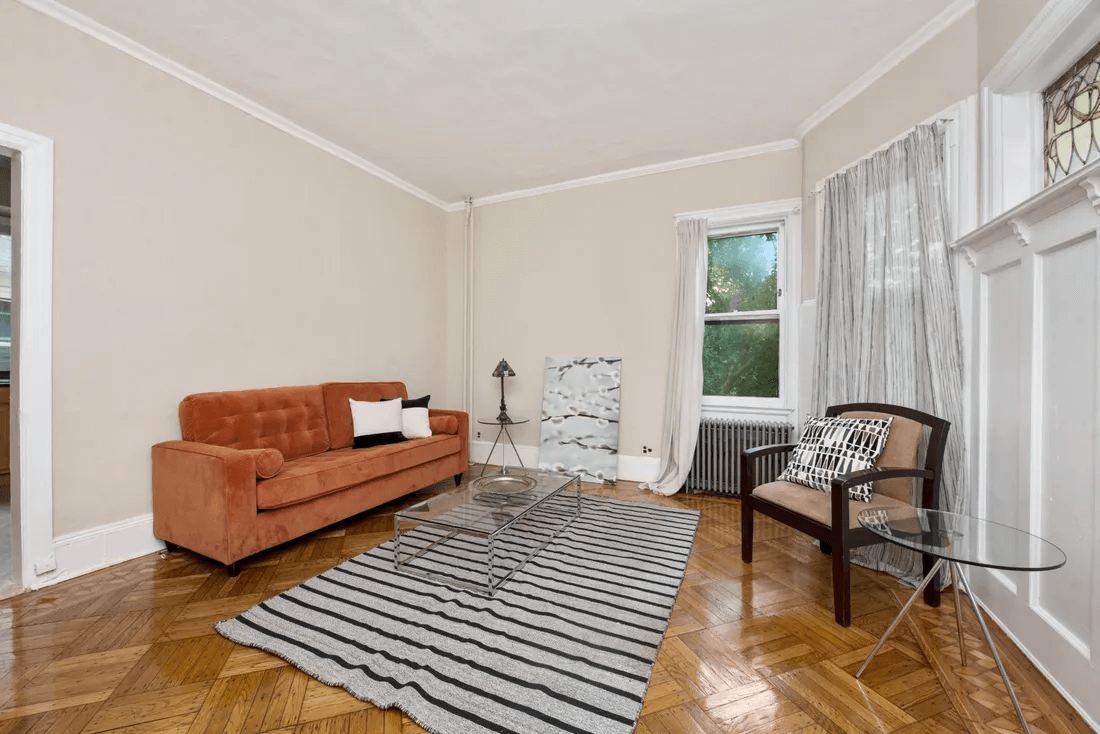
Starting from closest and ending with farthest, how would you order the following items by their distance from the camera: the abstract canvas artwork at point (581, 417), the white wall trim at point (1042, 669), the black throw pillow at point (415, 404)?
the white wall trim at point (1042, 669), the black throw pillow at point (415, 404), the abstract canvas artwork at point (581, 417)

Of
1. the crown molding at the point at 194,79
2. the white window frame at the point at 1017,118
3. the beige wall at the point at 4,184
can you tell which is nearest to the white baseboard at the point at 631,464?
the white window frame at the point at 1017,118

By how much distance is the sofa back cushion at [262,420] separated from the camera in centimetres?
283

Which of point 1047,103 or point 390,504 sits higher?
point 1047,103

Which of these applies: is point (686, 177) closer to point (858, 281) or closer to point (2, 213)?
point (858, 281)

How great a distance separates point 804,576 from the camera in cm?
247

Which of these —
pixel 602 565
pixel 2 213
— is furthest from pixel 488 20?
pixel 2 213

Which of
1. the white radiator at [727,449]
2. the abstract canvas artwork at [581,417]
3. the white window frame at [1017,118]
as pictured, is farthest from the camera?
the abstract canvas artwork at [581,417]

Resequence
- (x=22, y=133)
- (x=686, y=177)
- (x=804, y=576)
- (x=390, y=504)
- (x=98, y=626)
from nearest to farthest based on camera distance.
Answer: (x=98, y=626) < (x=22, y=133) < (x=804, y=576) < (x=390, y=504) < (x=686, y=177)

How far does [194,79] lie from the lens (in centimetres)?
297

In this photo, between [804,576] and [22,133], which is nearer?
[22,133]

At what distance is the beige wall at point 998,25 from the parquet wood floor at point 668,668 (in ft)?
8.17

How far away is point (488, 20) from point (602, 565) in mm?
3016

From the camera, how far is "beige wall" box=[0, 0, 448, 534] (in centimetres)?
243

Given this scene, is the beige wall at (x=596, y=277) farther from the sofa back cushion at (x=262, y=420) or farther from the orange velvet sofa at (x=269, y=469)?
the sofa back cushion at (x=262, y=420)
